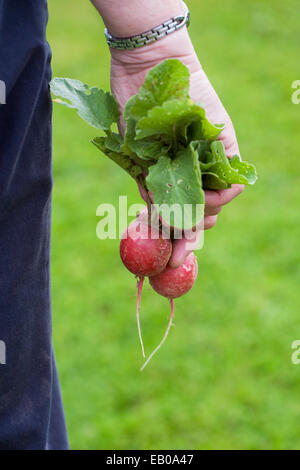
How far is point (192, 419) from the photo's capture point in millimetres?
2619

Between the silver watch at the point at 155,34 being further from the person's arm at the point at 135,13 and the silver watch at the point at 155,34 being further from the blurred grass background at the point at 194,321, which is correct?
the blurred grass background at the point at 194,321

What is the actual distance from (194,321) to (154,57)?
77.0 inches

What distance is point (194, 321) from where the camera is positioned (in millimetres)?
3107

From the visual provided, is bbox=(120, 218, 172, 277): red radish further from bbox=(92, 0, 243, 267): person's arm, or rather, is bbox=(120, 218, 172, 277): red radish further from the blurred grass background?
the blurred grass background

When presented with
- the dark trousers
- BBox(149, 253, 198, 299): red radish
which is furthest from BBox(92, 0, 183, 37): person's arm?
BBox(149, 253, 198, 299): red radish

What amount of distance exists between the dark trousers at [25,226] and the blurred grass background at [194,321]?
109cm

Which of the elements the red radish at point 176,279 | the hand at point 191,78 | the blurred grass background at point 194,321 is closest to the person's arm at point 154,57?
the hand at point 191,78

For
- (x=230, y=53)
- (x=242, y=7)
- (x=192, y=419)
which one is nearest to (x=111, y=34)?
(x=192, y=419)

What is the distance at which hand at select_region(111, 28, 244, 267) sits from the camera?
131 centimetres

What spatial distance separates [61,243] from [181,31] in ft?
8.16

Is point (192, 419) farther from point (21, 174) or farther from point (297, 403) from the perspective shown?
point (21, 174)

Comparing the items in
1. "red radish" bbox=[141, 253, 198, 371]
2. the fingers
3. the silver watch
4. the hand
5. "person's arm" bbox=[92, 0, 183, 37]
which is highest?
"person's arm" bbox=[92, 0, 183, 37]

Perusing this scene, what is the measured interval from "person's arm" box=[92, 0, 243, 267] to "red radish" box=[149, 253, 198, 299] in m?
0.11

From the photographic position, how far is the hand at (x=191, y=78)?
131 cm
